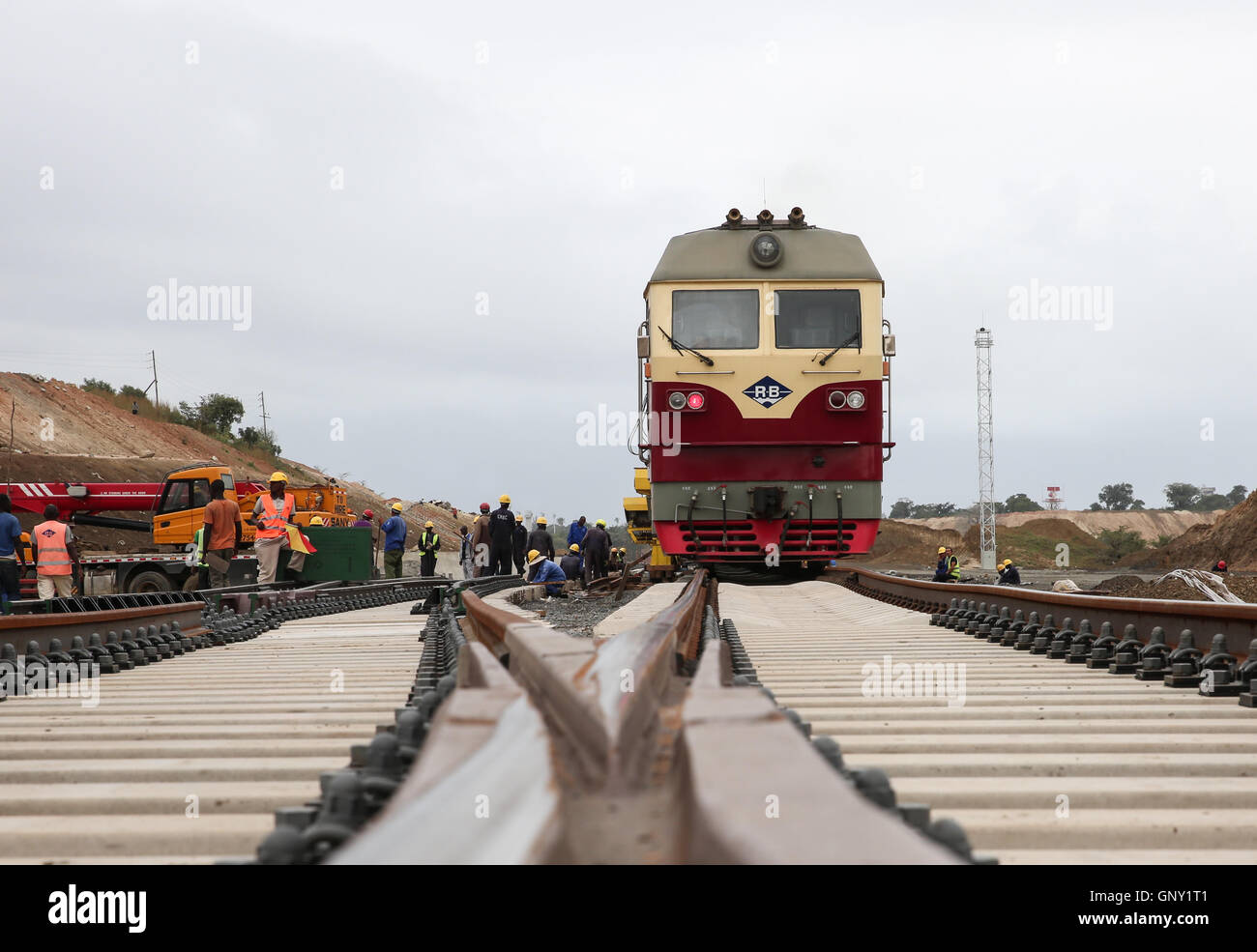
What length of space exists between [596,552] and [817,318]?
273 inches

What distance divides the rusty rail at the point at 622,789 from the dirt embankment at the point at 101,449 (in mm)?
37364

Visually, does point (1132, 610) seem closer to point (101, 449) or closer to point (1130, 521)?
point (101, 449)

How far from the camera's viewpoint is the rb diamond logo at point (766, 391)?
11695 millimetres

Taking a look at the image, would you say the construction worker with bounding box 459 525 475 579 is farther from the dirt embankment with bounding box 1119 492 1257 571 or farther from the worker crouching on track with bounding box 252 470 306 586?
the dirt embankment with bounding box 1119 492 1257 571

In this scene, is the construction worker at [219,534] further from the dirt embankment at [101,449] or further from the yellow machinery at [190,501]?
the dirt embankment at [101,449]

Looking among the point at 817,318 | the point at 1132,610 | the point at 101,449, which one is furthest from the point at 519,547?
the point at 101,449

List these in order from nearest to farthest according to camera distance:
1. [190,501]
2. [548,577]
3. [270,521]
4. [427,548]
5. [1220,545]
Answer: [270,521], [548,577], [427,548], [190,501], [1220,545]

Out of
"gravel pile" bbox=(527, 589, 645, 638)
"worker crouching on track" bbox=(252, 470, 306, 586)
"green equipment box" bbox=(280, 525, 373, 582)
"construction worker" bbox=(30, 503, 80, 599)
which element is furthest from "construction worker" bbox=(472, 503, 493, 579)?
"construction worker" bbox=(30, 503, 80, 599)

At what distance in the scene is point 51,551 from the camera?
13789mm

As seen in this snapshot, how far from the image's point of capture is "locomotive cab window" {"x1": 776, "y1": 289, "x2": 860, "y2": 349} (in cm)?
1187

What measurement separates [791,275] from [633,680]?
10369 mm

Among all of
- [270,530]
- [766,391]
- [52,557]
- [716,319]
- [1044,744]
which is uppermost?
[716,319]
